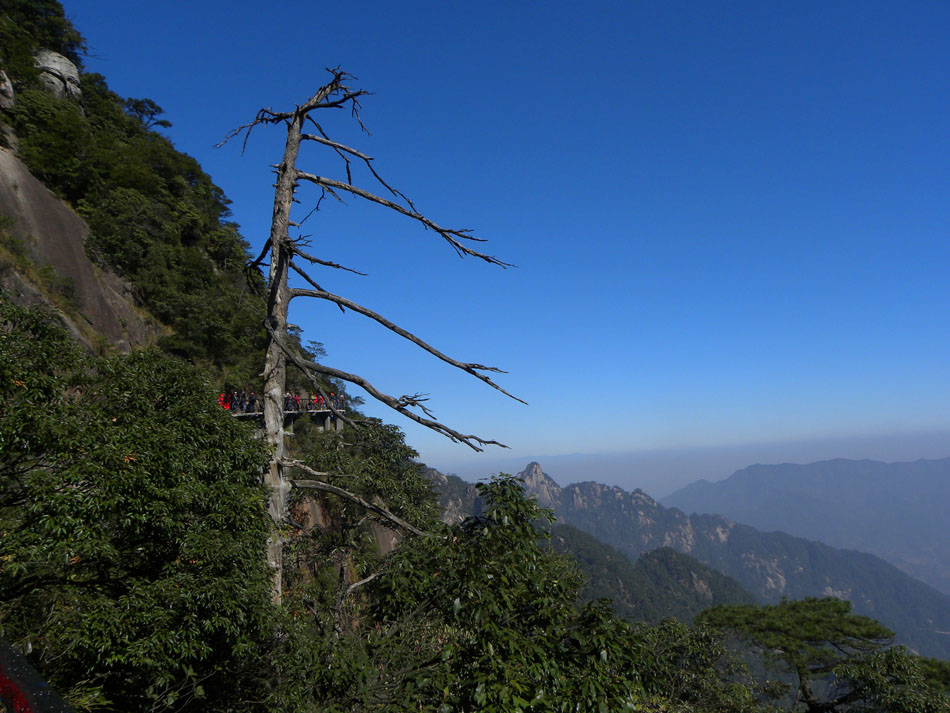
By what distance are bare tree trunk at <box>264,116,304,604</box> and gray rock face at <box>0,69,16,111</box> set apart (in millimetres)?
29534

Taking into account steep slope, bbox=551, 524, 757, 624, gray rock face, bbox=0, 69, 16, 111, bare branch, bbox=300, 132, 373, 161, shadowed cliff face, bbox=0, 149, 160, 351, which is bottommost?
steep slope, bbox=551, 524, 757, 624

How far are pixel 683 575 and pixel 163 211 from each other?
182 m

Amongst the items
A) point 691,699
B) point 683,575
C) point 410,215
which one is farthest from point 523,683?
point 683,575

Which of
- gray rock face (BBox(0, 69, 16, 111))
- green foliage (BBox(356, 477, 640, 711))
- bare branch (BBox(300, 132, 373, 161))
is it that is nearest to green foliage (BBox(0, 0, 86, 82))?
gray rock face (BBox(0, 69, 16, 111))

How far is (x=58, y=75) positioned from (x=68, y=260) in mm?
19039

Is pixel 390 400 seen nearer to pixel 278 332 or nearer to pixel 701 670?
pixel 278 332

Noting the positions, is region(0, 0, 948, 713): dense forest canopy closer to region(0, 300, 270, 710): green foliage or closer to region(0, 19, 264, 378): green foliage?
region(0, 300, 270, 710): green foliage

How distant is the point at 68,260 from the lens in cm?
2114

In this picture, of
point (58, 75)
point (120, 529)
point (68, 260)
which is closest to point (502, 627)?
point (120, 529)

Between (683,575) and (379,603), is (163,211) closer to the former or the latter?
(379,603)

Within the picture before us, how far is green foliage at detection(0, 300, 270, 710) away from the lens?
4.00 meters

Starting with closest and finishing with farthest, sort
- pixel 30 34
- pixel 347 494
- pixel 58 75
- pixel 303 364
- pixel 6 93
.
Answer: pixel 303 364
pixel 347 494
pixel 6 93
pixel 58 75
pixel 30 34

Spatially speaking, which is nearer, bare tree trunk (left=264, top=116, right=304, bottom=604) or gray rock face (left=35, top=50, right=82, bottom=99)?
bare tree trunk (left=264, top=116, right=304, bottom=604)

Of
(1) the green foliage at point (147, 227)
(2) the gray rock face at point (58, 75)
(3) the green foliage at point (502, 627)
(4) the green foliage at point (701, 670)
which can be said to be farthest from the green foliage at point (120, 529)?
(2) the gray rock face at point (58, 75)
